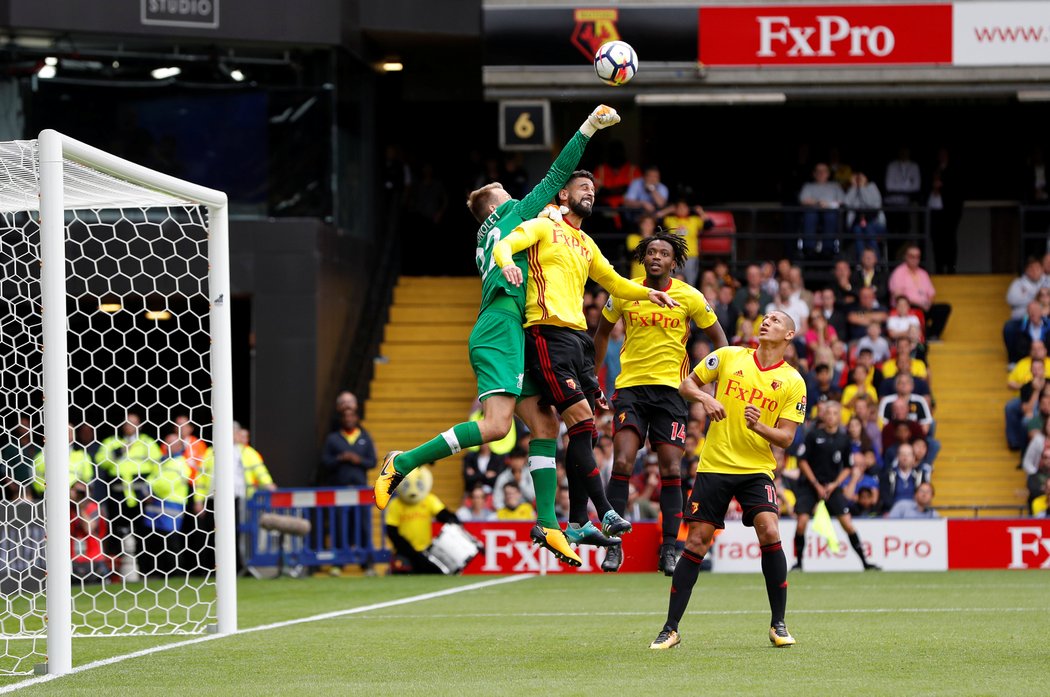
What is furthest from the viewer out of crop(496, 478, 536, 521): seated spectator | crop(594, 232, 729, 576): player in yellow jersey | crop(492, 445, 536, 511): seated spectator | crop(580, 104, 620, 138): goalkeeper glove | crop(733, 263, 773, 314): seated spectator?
crop(733, 263, 773, 314): seated spectator

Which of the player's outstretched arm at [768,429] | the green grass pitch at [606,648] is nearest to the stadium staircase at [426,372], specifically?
the green grass pitch at [606,648]

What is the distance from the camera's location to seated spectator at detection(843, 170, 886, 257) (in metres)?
22.8

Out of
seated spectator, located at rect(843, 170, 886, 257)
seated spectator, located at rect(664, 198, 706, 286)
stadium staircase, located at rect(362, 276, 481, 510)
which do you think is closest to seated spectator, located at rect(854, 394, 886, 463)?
seated spectator, located at rect(664, 198, 706, 286)

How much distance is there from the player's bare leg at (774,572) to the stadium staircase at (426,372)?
39.5ft

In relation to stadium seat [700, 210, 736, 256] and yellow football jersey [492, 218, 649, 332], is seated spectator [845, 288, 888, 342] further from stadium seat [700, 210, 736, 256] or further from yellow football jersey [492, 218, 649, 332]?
yellow football jersey [492, 218, 649, 332]

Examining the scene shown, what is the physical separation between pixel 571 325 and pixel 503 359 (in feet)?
1.97

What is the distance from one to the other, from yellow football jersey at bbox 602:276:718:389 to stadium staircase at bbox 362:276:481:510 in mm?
10530

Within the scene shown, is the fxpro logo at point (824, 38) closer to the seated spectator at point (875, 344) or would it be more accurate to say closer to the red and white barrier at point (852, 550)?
the seated spectator at point (875, 344)

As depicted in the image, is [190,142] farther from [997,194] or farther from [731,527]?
[997,194]

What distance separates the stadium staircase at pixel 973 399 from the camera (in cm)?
2100

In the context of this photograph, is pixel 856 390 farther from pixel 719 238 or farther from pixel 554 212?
pixel 554 212

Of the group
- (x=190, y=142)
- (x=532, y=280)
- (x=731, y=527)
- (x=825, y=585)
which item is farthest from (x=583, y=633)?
(x=190, y=142)

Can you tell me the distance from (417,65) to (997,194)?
9.77 metres

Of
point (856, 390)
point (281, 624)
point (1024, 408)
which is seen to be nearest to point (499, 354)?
point (281, 624)
